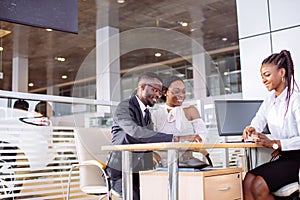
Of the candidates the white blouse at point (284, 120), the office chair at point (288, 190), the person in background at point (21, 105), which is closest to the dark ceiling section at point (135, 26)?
the person in background at point (21, 105)

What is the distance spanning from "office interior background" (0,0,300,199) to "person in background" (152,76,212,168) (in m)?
0.03

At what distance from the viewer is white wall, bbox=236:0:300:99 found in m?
3.26

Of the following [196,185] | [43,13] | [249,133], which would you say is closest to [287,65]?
[249,133]

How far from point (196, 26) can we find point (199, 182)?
19.7 ft

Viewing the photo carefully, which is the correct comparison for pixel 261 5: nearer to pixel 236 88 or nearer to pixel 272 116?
pixel 272 116

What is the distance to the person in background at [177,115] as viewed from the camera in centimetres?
149

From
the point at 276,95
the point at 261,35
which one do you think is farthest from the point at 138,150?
the point at 261,35

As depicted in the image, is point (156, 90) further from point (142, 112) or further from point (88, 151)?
point (88, 151)

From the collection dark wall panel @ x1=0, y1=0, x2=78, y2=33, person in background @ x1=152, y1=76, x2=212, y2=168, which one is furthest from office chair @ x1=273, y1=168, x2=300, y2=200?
dark wall panel @ x1=0, y1=0, x2=78, y2=33

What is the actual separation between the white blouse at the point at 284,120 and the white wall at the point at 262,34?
2.74 ft

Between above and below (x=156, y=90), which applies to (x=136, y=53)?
above

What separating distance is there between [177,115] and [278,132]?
1.12 m

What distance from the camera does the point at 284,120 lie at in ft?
7.69

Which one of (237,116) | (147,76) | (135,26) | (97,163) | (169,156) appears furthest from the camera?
(135,26)
